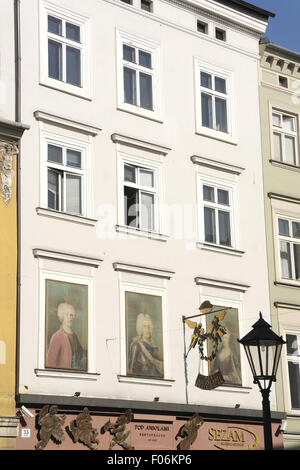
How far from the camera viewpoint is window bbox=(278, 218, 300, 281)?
91.5 ft

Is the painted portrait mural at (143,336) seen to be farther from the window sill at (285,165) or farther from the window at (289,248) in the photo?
the window sill at (285,165)

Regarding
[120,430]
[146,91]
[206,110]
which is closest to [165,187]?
[146,91]

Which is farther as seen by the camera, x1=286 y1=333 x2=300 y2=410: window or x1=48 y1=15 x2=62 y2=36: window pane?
x1=286 y1=333 x2=300 y2=410: window

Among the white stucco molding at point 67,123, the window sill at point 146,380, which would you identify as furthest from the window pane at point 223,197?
the window sill at point 146,380

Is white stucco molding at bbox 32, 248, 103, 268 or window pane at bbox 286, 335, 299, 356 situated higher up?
white stucco molding at bbox 32, 248, 103, 268

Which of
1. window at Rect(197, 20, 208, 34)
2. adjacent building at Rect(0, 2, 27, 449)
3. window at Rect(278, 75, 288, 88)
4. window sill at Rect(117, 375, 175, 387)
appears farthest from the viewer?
window at Rect(278, 75, 288, 88)

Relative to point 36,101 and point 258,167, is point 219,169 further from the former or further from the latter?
point 36,101

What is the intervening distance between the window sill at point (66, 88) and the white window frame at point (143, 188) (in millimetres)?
1702

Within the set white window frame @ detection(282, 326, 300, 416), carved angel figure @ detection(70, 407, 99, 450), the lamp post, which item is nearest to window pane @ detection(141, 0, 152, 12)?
white window frame @ detection(282, 326, 300, 416)

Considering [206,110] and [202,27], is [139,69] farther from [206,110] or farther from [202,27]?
[202,27]

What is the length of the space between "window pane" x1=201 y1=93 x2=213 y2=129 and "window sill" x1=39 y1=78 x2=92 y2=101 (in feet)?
Answer: 13.2

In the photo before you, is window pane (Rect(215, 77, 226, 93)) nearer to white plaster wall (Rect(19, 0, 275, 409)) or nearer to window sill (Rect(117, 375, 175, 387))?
white plaster wall (Rect(19, 0, 275, 409))
